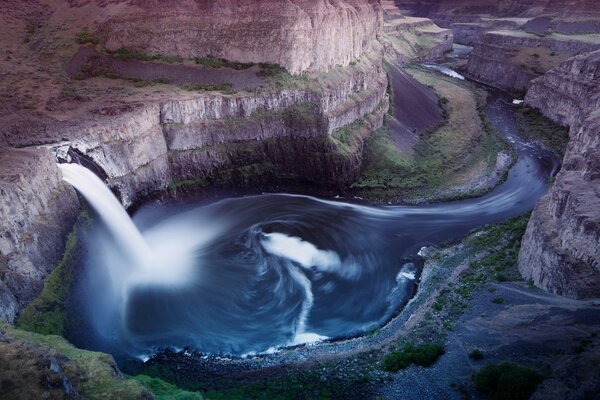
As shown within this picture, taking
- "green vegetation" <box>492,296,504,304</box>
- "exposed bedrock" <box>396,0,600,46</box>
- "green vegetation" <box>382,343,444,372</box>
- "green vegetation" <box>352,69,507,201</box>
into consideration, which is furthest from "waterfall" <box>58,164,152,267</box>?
"exposed bedrock" <box>396,0,600,46</box>

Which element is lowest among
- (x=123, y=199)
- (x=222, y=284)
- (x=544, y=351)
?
(x=544, y=351)

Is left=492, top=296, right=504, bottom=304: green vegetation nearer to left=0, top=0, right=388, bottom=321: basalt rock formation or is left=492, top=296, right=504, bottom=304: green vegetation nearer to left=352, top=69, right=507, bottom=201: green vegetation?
left=352, top=69, right=507, bottom=201: green vegetation

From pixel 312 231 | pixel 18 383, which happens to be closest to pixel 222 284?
pixel 312 231

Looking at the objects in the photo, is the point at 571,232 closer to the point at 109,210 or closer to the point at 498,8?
the point at 109,210

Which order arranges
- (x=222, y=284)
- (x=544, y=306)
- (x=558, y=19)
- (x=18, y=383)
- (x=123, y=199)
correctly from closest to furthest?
(x=18, y=383)
(x=544, y=306)
(x=222, y=284)
(x=123, y=199)
(x=558, y=19)

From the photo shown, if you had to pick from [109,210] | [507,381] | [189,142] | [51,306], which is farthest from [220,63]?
[507,381]

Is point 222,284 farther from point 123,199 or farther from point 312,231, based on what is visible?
point 123,199

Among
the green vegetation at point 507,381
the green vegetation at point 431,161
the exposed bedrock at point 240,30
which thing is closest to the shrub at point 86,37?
the exposed bedrock at point 240,30
